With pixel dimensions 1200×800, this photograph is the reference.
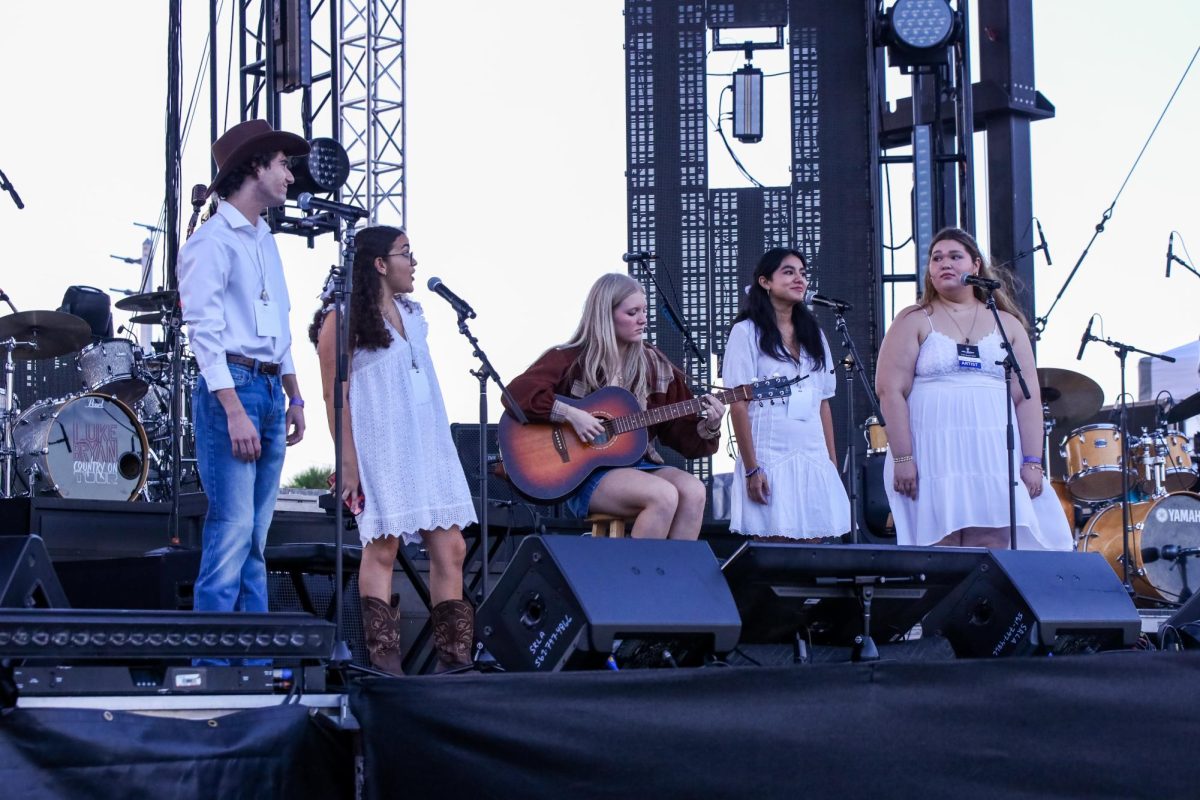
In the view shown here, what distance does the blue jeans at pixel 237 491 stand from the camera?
13.8 feet

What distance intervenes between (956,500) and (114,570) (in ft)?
10.3

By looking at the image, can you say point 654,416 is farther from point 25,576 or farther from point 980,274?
point 25,576

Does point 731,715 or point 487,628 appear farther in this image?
point 487,628

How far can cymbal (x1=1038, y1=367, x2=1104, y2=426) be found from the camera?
8.67 metres

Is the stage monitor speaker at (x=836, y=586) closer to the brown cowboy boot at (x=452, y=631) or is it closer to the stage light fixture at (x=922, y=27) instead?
the brown cowboy boot at (x=452, y=631)

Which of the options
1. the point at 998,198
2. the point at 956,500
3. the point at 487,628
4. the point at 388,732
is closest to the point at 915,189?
the point at 998,198

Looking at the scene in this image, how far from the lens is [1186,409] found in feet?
30.6

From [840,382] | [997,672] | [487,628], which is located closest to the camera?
[997,672]

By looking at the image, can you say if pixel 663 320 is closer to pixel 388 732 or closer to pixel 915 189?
pixel 915 189

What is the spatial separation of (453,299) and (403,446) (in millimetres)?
554

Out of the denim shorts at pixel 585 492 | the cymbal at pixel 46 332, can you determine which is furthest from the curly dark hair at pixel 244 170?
the cymbal at pixel 46 332

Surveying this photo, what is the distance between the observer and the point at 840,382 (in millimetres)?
9992

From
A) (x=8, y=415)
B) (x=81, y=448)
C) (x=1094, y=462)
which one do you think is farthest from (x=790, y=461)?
(x=8, y=415)

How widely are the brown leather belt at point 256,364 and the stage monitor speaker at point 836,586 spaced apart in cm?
164
